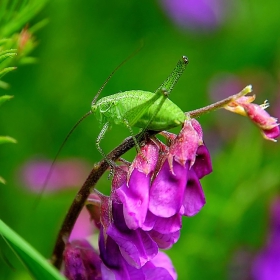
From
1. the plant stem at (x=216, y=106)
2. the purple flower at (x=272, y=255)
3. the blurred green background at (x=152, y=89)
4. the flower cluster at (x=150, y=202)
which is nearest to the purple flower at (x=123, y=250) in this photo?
the flower cluster at (x=150, y=202)

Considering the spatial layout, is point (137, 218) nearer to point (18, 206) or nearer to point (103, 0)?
point (18, 206)

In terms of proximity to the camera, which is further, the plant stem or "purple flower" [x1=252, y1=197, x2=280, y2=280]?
"purple flower" [x1=252, y1=197, x2=280, y2=280]

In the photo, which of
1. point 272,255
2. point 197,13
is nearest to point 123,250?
point 272,255

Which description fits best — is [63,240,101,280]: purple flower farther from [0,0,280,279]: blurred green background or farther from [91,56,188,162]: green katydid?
[0,0,280,279]: blurred green background

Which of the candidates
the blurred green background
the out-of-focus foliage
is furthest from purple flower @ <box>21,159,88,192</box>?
the out-of-focus foliage

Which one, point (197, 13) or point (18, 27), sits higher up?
point (197, 13)

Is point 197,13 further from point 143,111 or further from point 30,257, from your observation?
point 30,257

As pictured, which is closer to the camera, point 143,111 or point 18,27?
point 143,111

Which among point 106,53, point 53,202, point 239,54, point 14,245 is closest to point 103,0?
point 106,53
